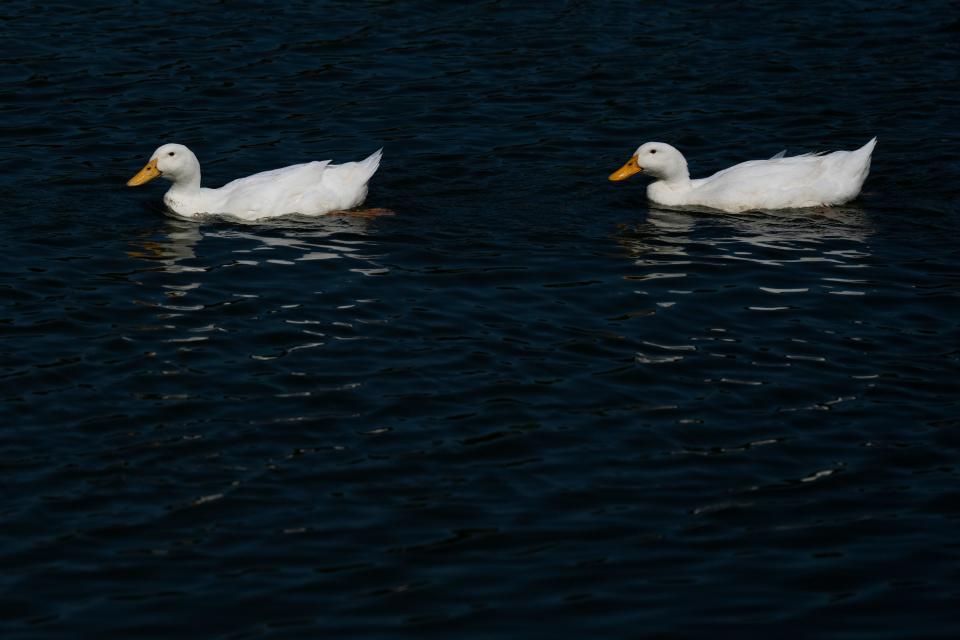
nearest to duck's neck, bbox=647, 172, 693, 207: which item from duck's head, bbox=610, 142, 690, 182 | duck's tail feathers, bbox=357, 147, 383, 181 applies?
duck's head, bbox=610, 142, 690, 182

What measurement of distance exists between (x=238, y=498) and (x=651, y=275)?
5.08m

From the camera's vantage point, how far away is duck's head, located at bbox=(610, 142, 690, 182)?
14914 mm

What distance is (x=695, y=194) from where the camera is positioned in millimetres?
14969

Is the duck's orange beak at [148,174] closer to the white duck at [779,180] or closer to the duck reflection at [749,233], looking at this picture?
the duck reflection at [749,233]

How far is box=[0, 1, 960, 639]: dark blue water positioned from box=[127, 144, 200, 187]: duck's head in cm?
42

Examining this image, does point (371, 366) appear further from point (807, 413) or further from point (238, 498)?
point (807, 413)

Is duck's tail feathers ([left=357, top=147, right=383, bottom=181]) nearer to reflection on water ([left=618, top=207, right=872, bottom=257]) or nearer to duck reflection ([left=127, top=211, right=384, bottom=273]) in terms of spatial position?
duck reflection ([left=127, top=211, right=384, bottom=273])

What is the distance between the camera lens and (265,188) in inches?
563

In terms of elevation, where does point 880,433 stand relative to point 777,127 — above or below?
below

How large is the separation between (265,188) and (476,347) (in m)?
3.78

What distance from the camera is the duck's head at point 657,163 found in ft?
48.9

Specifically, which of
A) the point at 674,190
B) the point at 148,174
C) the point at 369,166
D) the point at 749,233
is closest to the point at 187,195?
the point at 148,174

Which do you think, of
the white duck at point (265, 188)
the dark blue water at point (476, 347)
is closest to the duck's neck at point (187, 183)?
the white duck at point (265, 188)

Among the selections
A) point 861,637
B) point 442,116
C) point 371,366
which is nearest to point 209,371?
point 371,366
